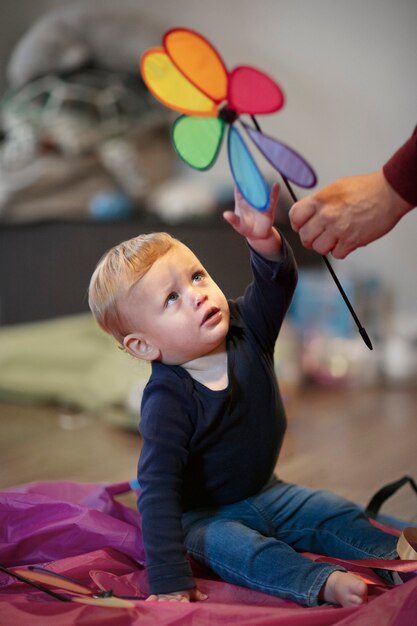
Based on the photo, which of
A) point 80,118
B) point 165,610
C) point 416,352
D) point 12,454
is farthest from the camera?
point 80,118

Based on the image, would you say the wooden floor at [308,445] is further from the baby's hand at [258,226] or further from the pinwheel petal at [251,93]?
the pinwheel petal at [251,93]

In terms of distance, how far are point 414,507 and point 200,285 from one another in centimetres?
64

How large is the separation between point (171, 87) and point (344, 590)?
688mm

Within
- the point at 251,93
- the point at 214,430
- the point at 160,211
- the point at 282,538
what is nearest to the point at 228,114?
the point at 251,93

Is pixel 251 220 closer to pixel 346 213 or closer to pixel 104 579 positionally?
pixel 346 213

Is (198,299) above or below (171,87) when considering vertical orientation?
below

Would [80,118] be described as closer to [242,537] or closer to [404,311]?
[404,311]

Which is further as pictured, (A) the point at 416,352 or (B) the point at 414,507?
(A) the point at 416,352

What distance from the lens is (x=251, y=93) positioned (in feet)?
3.56

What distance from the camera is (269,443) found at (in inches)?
42.3

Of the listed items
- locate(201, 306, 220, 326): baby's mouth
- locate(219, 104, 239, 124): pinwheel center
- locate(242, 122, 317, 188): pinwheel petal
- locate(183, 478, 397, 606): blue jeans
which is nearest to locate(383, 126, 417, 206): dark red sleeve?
locate(242, 122, 317, 188): pinwheel petal

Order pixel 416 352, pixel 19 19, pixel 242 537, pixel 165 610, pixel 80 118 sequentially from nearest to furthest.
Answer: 1. pixel 165 610
2. pixel 242 537
3. pixel 416 352
4. pixel 80 118
5. pixel 19 19

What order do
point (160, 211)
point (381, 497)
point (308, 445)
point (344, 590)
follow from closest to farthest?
point (344, 590) → point (381, 497) → point (308, 445) → point (160, 211)

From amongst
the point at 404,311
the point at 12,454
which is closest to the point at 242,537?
the point at 12,454
